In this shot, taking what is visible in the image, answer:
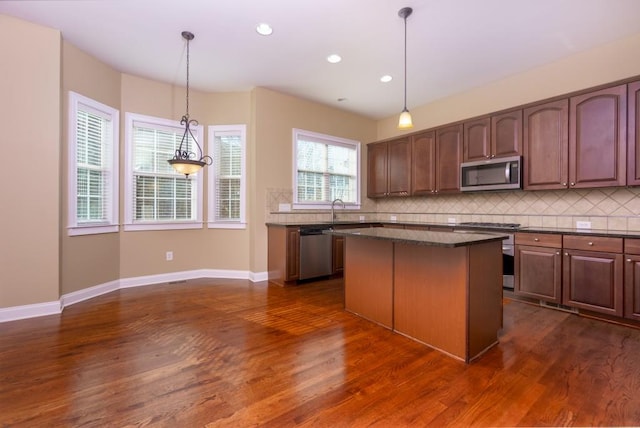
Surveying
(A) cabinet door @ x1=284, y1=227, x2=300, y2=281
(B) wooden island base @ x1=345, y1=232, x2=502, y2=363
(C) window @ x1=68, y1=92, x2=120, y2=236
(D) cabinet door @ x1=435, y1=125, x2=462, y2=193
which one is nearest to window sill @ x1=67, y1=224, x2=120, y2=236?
(C) window @ x1=68, y1=92, x2=120, y2=236

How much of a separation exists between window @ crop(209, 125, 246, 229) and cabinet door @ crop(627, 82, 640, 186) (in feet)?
15.0

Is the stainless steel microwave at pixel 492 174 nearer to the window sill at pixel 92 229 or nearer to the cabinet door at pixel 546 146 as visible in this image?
the cabinet door at pixel 546 146

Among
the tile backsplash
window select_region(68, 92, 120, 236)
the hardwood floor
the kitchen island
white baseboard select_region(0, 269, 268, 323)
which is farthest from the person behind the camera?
window select_region(68, 92, 120, 236)

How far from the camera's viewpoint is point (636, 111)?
9.36 ft

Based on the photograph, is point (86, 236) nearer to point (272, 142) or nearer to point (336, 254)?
point (272, 142)

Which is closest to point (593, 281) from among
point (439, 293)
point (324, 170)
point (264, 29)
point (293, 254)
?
point (439, 293)

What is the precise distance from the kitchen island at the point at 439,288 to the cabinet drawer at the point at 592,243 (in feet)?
3.98

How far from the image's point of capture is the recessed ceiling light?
2955 mm

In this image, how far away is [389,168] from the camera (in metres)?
5.45

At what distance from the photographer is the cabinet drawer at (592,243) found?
9.13 feet

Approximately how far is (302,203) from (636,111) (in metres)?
4.05

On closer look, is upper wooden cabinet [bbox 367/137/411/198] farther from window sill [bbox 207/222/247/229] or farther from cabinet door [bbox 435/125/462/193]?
window sill [bbox 207/222/247/229]

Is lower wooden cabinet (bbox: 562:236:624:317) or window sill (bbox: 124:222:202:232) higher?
window sill (bbox: 124:222:202:232)

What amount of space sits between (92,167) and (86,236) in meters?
0.86
